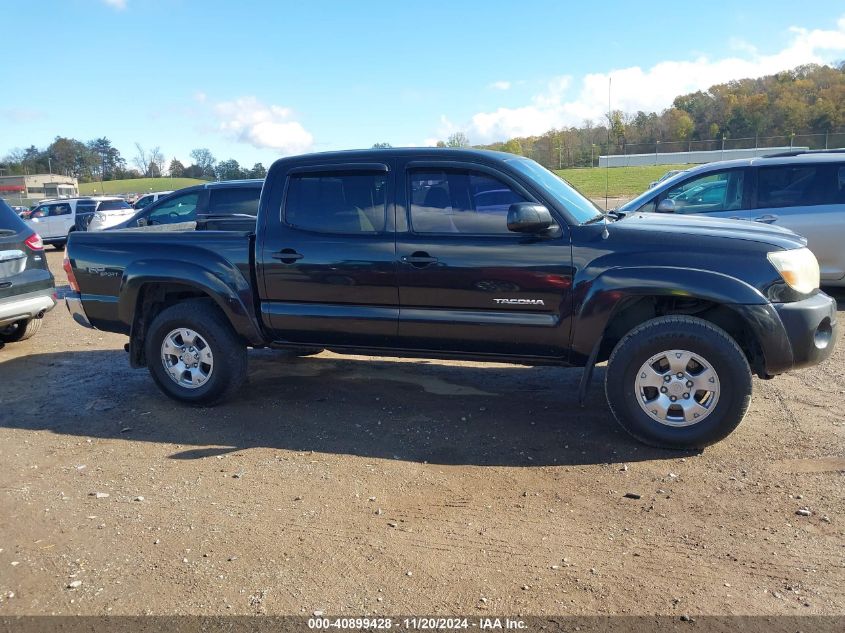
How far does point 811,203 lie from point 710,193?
3.79ft

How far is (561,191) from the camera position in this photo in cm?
508

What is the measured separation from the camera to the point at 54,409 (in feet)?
18.8

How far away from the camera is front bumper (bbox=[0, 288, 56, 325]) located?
23.5 feet

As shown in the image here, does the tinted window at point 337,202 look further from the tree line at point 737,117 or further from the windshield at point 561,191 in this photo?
the tree line at point 737,117

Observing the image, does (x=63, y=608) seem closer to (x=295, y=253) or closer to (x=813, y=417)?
(x=295, y=253)

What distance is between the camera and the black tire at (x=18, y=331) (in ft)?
26.7

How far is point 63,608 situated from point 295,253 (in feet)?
9.38

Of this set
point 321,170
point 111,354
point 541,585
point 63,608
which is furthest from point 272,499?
point 111,354

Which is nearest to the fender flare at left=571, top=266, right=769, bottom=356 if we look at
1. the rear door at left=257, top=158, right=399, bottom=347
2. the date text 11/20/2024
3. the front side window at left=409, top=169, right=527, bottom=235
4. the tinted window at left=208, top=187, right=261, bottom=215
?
the front side window at left=409, top=169, right=527, bottom=235

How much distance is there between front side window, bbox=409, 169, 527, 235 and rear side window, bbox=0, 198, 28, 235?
4989 millimetres

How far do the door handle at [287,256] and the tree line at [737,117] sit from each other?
51.8 meters

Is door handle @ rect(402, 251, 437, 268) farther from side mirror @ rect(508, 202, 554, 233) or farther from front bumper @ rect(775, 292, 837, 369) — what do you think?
front bumper @ rect(775, 292, 837, 369)

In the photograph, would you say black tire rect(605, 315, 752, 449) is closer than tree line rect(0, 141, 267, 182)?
Yes

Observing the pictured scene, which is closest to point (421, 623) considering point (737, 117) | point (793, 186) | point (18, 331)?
point (18, 331)
